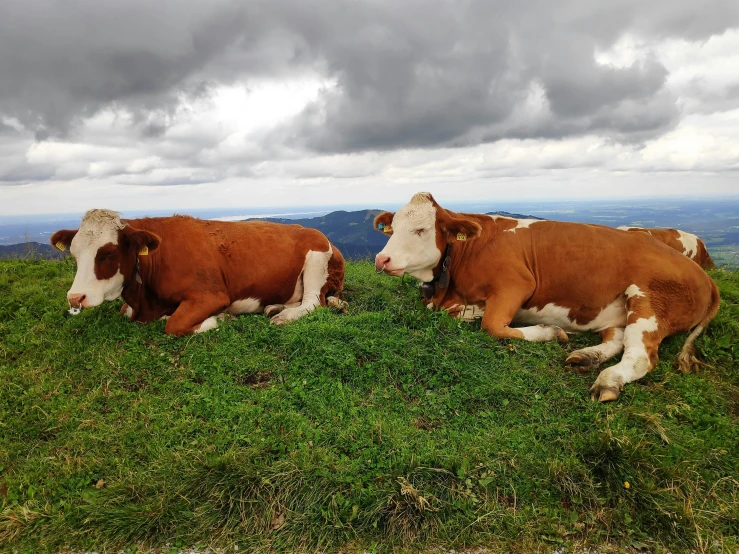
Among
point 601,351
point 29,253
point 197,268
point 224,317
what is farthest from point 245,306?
point 29,253

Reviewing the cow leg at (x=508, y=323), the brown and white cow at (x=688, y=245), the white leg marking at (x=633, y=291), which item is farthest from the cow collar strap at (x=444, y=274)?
the brown and white cow at (x=688, y=245)

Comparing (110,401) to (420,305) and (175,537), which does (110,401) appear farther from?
(420,305)

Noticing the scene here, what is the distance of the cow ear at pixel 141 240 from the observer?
6195 mm

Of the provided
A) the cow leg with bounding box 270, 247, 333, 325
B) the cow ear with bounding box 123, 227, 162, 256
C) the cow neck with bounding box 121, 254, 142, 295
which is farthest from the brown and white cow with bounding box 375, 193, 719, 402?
the cow neck with bounding box 121, 254, 142, 295

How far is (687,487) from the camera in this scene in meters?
3.86

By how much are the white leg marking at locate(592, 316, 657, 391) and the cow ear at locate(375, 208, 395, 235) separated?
3740mm

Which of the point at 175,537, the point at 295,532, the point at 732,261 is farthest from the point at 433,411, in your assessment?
the point at 732,261

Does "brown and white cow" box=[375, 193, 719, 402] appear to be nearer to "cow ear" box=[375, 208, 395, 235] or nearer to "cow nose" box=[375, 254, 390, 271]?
"cow nose" box=[375, 254, 390, 271]

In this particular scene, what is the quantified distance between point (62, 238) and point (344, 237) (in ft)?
395

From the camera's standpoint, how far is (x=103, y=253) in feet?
20.0

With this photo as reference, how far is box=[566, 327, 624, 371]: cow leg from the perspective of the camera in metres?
Answer: 5.52

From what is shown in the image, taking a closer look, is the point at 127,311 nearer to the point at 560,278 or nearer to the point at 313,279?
the point at 313,279

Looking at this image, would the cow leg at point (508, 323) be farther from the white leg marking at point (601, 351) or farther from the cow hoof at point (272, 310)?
the cow hoof at point (272, 310)

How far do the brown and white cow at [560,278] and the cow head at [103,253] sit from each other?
131 inches
